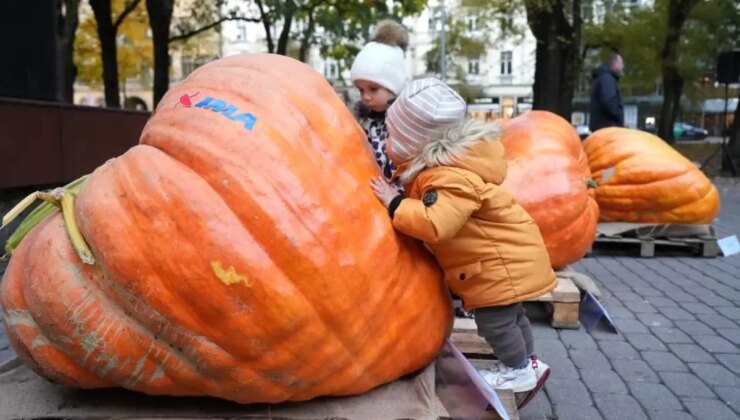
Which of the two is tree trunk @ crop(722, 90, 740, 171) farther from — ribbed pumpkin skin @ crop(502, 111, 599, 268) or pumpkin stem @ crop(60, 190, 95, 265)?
pumpkin stem @ crop(60, 190, 95, 265)

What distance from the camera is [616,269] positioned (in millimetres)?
5840

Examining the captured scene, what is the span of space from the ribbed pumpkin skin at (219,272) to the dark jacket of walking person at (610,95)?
656 centimetres

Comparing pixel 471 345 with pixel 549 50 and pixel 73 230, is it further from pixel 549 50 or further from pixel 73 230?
pixel 549 50

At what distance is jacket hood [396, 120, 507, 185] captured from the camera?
2.24m

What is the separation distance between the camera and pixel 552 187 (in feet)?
13.0

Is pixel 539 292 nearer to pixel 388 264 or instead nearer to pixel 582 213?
pixel 388 264

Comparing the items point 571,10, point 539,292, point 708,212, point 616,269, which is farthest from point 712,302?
point 571,10

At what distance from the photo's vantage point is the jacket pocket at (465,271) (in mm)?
2330

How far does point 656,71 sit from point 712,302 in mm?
22847

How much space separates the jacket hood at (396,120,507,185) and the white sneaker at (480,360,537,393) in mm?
748

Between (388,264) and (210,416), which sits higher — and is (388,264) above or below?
above

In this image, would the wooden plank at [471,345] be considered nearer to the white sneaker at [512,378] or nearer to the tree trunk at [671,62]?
the white sneaker at [512,378]

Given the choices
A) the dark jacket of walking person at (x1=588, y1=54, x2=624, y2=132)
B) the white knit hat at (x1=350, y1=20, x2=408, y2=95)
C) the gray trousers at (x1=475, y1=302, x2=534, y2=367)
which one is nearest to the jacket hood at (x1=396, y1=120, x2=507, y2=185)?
the gray trousers at (x1=475, y1=302, x2=534, y2=367)

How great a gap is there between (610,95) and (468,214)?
6.40 metres
